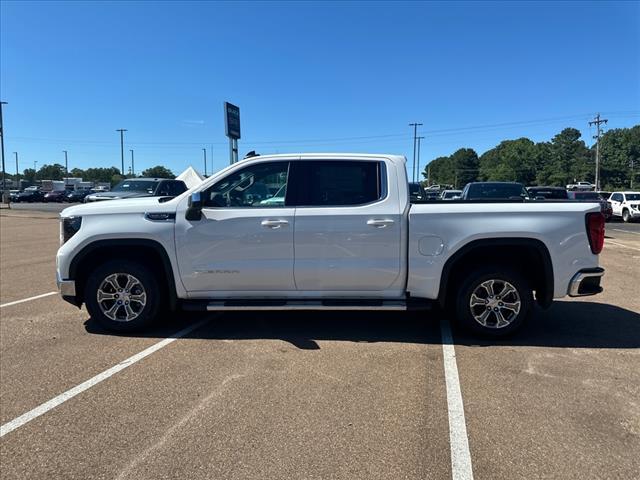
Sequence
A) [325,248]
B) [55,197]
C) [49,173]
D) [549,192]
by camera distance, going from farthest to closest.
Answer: [49,173] → [55,197] → [549,192] → [325,248]

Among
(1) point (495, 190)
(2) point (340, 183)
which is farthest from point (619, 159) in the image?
(2) point (340, 183)

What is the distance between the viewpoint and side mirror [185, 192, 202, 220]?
4895 millimetres

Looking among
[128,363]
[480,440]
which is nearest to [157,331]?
[128,363]

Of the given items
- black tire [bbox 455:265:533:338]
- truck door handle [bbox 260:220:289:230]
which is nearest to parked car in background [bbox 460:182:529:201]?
black tire [bbox 455:265:533:338]

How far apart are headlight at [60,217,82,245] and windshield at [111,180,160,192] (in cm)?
1245

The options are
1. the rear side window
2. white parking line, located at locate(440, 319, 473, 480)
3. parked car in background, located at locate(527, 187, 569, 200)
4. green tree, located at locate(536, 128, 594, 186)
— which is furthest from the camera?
green tree, located at locate(536, 128, 594, 186)

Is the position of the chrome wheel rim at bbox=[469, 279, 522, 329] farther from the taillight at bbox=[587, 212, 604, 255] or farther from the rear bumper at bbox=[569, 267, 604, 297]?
the taillight at bbox=[587, 212, 604, 255]

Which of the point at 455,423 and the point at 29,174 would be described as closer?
the point at 455,423

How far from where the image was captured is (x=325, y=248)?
4887 millimetres

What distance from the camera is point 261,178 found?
512 cm

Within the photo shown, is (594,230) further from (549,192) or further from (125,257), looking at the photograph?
(549,192)

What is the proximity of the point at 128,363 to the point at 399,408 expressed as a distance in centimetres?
249

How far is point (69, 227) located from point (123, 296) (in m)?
0.94

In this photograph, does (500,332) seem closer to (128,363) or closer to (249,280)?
(249,280)
